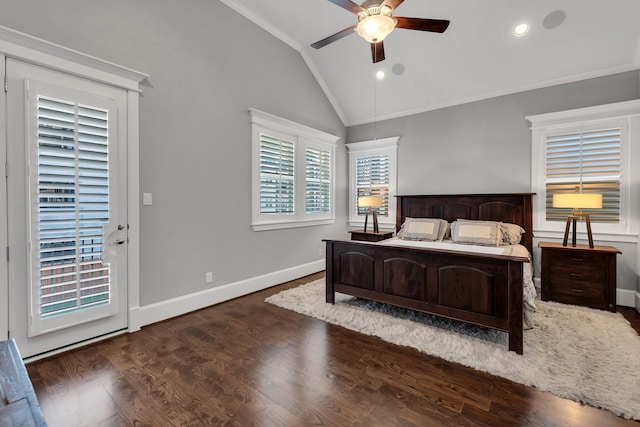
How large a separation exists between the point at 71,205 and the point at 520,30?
16.6 ft

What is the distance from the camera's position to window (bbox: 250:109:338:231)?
13.5 ft

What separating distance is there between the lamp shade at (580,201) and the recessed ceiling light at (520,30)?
6.61ft

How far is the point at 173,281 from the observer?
323 centimetres

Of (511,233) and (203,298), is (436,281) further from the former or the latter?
(203,298)

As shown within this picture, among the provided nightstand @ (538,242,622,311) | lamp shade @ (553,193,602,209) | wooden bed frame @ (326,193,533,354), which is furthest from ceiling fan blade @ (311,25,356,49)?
nightstand @ (538,242,622,311)

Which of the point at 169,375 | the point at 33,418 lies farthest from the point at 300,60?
the point at 33,418

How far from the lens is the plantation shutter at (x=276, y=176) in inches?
165

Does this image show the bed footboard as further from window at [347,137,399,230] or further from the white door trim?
window at [347,137,399,230]

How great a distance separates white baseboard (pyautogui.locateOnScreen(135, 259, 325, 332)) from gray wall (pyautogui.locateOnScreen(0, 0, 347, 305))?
7 cm

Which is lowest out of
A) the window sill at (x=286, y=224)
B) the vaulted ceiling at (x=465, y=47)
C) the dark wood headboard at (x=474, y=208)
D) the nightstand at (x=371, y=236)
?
the nightstand at (x=371, y=236)

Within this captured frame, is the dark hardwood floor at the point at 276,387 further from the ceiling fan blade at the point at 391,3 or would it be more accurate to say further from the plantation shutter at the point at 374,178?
the plantation shutter at the point at 374,178

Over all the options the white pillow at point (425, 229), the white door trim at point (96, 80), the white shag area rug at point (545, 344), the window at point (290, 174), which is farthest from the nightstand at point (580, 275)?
the white door trim at point (96, 80)

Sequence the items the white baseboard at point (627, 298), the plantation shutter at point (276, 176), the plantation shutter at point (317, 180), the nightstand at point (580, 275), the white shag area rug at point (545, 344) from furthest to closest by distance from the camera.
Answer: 1. the plantation shutter at point (317, 180)
2. the plantation shutter at point (276, 176)
3. the white baseboard at point (627, 298)
4. the nightstand at point (580, 275)
5. the white shag area rug at point (545, 344)

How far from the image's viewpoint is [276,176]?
439cm
